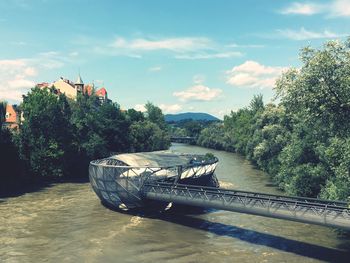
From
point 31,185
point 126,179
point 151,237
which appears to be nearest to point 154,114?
point 31,185

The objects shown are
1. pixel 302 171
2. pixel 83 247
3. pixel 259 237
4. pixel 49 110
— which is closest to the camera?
pixel 83 247

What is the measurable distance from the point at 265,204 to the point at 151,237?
36.9ft

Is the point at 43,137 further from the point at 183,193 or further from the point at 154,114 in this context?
the point at 154,114

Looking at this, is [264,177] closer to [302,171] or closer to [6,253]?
[302,171]

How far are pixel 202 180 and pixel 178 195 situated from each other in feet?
40.9

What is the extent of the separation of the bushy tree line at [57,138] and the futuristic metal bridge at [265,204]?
3377 cm

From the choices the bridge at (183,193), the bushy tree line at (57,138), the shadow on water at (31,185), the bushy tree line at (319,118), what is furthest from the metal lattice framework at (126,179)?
the bushy tree line at (57,138)

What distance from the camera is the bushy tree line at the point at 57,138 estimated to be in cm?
6875

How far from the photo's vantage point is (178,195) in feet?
131

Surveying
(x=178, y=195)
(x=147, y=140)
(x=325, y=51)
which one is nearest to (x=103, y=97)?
(x=147, y=140)

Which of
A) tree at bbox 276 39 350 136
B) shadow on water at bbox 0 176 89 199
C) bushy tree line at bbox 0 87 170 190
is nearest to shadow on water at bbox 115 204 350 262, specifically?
tree at bbox 276 39 350 136

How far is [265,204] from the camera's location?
33.4m

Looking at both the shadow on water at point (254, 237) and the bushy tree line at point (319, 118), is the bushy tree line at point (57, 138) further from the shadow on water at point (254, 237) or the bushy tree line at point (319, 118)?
the bushy tree line at point (319, 118)

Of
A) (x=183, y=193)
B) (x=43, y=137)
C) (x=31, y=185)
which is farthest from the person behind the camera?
(x=43, y=137)
